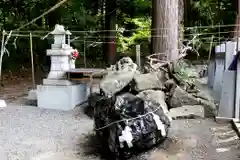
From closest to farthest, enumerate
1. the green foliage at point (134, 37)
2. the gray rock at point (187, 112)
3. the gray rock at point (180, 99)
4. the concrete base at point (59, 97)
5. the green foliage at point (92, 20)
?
the gray rock at point (187, 112)
the gray rock at point (180, 99)
the concrete base at point (59, 97)
the green foliage at point (92, 20)
the green foliage at point (134, 37)

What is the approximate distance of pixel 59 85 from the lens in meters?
6.13

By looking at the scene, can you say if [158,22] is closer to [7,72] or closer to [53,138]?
[53,138]

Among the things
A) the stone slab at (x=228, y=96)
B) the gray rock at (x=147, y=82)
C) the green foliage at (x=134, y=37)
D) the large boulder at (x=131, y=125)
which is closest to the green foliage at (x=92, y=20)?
the green foliage at (x=134, y=37)

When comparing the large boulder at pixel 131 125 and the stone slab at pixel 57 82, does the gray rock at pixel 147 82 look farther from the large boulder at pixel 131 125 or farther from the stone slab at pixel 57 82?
the stone slab at pixel 57 82

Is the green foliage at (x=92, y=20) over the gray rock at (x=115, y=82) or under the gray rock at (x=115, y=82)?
over

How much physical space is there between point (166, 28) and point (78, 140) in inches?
107

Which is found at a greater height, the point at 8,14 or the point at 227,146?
the point at 8,14

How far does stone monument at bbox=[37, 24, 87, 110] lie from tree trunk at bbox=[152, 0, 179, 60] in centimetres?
171

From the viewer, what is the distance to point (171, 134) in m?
3.94

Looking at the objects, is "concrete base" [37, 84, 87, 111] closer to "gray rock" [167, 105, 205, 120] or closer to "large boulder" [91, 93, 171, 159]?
"gray rock" [167, 105, 205, 120]

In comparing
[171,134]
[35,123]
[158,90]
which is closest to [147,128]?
[171,134]

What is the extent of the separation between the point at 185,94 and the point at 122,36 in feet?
30.7

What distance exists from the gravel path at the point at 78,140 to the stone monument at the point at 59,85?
744 millimetres

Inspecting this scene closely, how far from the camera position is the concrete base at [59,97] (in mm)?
6082
